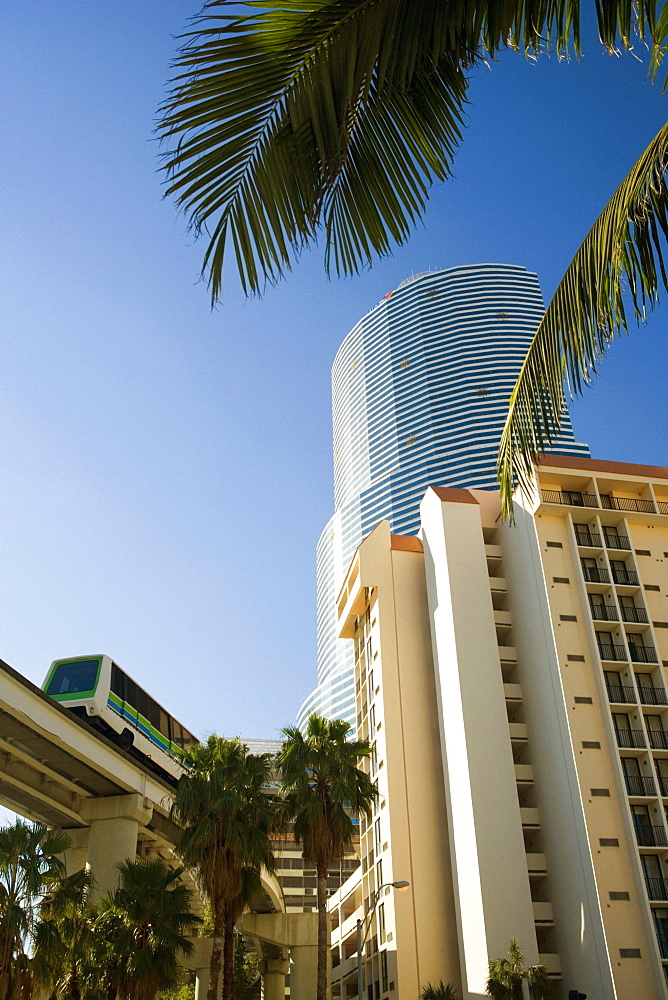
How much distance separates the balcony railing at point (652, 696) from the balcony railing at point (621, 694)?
665 mm

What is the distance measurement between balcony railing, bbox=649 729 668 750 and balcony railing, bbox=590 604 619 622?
6.14 meters

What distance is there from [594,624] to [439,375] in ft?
343

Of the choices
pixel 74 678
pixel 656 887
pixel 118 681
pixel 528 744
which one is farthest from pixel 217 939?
pixel 528 744

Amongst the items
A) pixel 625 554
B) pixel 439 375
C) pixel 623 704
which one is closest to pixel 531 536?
pixel 625 554

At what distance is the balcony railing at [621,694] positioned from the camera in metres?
44.2

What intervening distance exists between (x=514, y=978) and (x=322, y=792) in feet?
38.1

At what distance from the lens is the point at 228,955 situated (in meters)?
31.6

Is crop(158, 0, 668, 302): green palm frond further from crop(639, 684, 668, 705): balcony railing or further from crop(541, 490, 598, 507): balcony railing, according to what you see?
crop(541, 490, 598, 507): balcony railing

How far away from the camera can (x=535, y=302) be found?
506 feet

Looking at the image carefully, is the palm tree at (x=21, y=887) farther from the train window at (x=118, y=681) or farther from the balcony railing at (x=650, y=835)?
the balcony railing at (x=650, y=835)

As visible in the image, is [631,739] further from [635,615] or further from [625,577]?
[625,577]

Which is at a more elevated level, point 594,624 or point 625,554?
point 625,554

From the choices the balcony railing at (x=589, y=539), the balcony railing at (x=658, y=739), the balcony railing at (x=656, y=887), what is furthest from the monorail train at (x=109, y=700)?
the balcony railing at (x=589, y=539)

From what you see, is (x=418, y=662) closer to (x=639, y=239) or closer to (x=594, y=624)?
(x=594, y=624)
